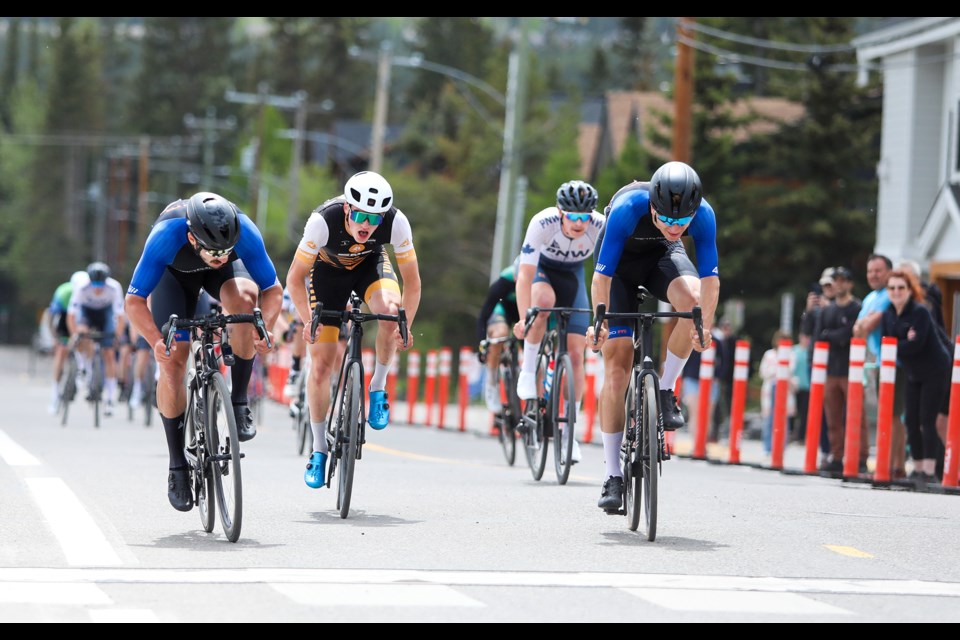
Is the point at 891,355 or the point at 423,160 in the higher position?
the point at 423,160

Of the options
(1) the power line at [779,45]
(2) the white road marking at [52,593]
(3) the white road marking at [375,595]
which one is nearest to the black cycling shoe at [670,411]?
(3) the white road marking at [375,595]

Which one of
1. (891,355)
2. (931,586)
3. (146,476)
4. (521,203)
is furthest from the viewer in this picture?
(521,203)

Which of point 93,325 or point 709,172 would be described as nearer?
point 93,325

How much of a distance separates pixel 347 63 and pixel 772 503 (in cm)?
11324

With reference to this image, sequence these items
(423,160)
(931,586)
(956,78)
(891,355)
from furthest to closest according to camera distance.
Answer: (423,160) < (956,78) < (891,355) < (931,586)

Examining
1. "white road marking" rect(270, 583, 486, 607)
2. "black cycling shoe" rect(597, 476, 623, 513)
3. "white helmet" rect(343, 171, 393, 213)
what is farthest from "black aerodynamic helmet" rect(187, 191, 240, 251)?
"black cycling shoe" rect(597, 476, 623, 513)

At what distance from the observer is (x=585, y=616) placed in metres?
6.68

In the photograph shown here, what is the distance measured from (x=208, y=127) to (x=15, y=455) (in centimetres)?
7681

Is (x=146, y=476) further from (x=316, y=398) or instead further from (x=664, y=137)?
(x=664, y=137)

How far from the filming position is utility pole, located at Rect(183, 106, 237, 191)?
290ft

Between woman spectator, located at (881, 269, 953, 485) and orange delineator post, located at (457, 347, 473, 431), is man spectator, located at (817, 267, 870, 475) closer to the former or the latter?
woman spectator, located at (881, 269, 953, 485)

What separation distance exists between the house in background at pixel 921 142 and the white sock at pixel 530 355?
20.1 metres

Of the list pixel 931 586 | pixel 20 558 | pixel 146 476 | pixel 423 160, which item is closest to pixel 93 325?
pixel 146 476

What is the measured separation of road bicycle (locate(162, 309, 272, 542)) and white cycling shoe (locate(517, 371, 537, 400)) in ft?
13.3
